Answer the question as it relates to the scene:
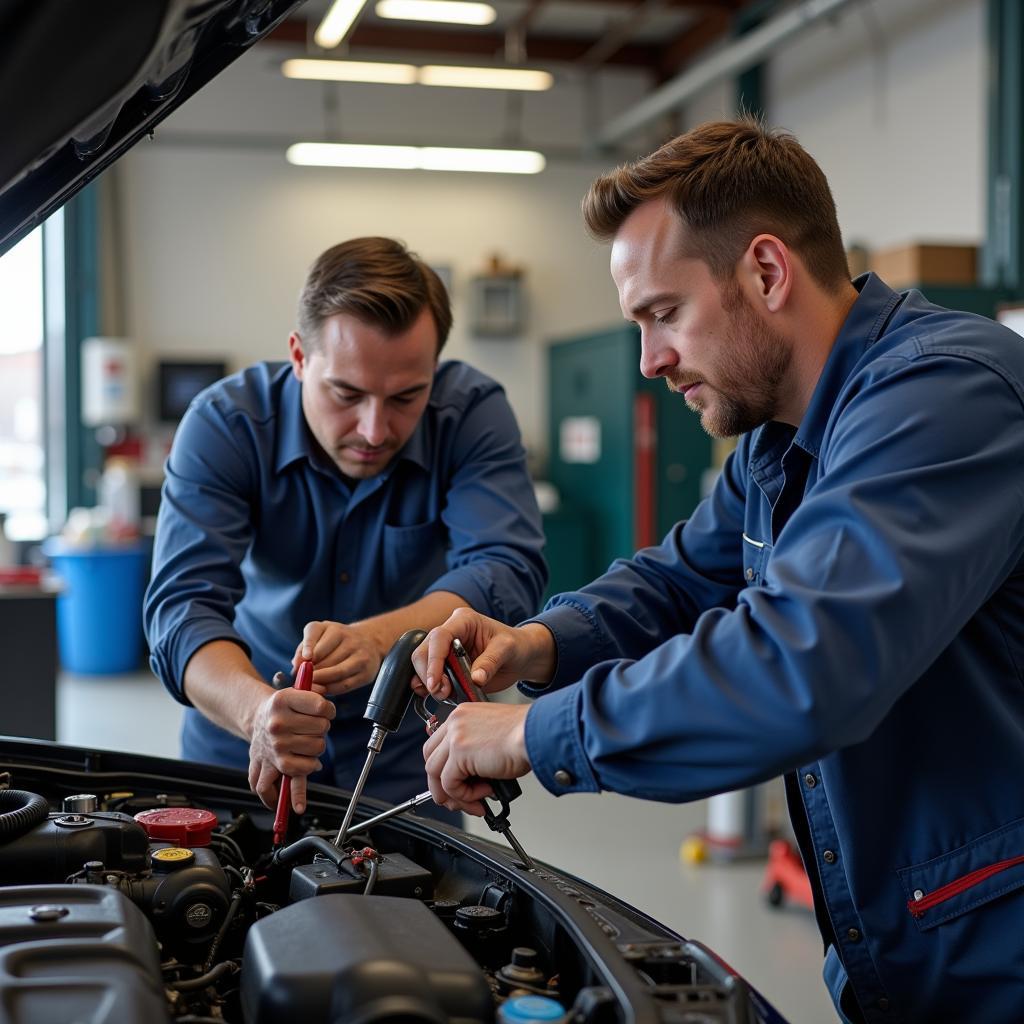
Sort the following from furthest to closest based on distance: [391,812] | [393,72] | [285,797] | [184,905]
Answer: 1. [393,72]
2. [285,797]
3. [391,812]
4. [184,905]

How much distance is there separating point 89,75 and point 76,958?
0.71m

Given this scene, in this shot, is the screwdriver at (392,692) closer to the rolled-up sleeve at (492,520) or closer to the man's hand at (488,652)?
the man's hand at (488,652)

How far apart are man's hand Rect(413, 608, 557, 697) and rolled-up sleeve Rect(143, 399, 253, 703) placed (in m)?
0.48

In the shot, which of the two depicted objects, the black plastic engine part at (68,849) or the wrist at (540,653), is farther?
the wrist at (540,653)

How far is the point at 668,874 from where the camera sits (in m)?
3.57

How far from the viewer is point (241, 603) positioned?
6.43ft

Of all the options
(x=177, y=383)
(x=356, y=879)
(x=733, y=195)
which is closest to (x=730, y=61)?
(x=177, y=383)

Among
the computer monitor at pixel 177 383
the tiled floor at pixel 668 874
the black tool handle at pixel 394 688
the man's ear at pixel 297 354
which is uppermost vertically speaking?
the computer monitor at pixel 177 383

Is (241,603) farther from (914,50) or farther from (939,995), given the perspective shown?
(914,50)

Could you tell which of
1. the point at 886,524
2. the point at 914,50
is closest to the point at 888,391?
the point at 886,524

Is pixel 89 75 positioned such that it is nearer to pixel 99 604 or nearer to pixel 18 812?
pixel 18 812

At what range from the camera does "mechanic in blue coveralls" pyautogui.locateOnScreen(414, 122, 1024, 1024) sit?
0.89 metres

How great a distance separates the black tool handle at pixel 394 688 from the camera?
4.16 feet

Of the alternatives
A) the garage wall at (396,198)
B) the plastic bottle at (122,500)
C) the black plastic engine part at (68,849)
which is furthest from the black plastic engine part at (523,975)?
the plastic bottle at (122,500)
